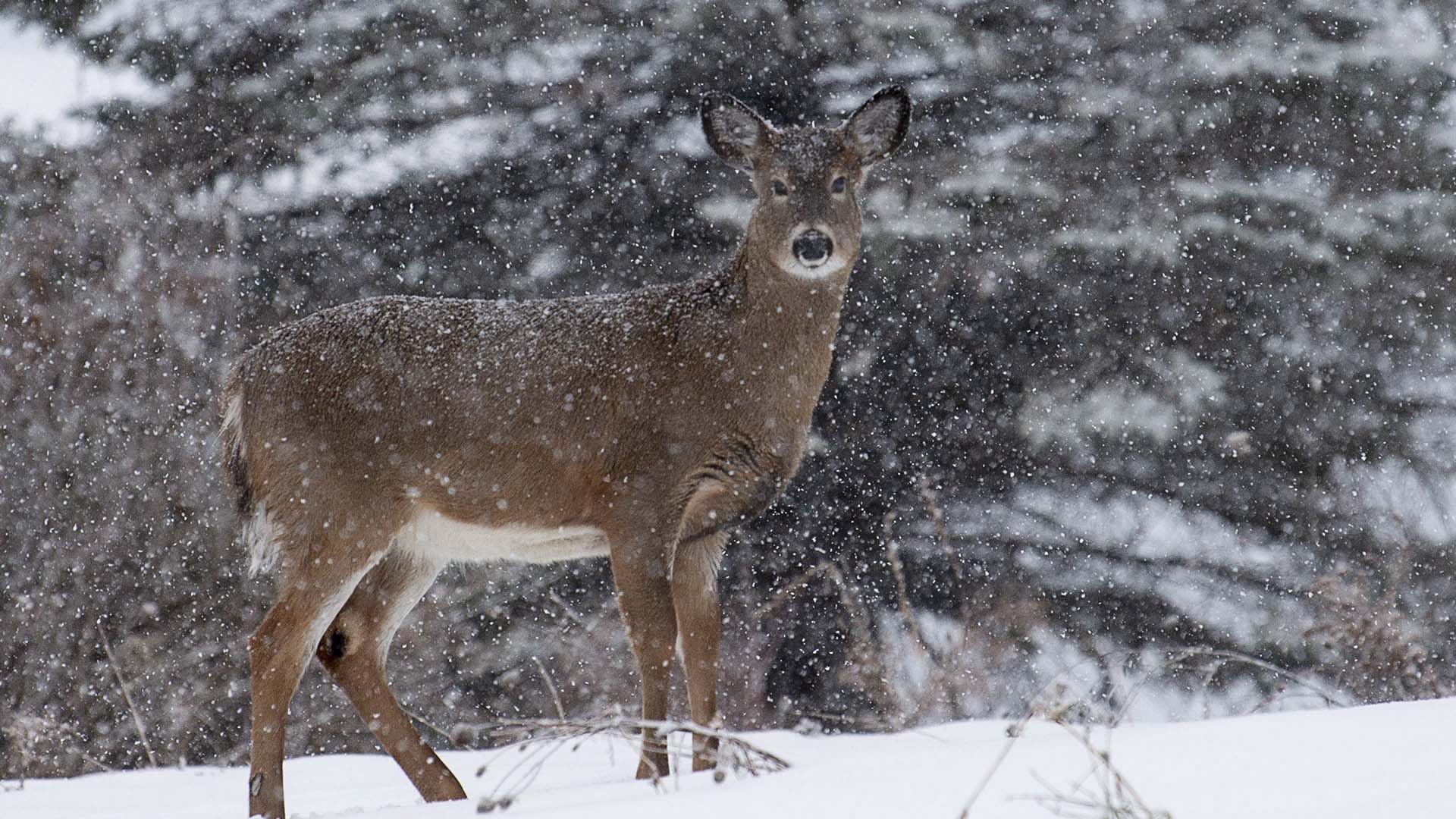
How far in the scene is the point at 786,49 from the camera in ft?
32.8

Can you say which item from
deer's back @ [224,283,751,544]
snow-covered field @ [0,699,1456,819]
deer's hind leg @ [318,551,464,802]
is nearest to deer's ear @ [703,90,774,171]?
deer's back @ [224,283,751,544]

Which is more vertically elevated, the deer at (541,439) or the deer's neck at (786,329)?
the deer's neck at (786,329)

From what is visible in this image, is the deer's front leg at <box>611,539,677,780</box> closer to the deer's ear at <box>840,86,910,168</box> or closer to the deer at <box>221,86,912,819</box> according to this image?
the deer at <box>221,86,912,819</box>

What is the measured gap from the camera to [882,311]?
9711 millimetres

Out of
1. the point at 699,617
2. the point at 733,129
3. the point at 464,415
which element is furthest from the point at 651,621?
the point at 733,129

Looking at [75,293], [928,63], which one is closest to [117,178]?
[75,293]

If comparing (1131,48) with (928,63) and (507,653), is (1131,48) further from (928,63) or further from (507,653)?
(507,653)

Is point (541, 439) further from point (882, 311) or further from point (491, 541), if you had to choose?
point (882, 311)

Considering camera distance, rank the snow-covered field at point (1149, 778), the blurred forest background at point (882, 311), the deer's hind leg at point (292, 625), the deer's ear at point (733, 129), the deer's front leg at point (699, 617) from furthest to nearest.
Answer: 1. the blurred forest background at point (882, 311)
2. the deer's ear at point (733, 129)
3. the deer's front leg at point (699, 617)
4. the deer's hind leg at point (292, 625)
5. the snow-covered field at point (1149, 778)

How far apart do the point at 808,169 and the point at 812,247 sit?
1.18 feet

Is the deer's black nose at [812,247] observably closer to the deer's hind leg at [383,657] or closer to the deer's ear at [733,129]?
the deer's ear at [733,129]

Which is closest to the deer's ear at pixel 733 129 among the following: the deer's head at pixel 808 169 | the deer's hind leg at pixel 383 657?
the deer's head at pixel 808 169

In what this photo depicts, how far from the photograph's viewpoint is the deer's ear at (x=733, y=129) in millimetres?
5828

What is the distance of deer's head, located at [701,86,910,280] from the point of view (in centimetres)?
551
